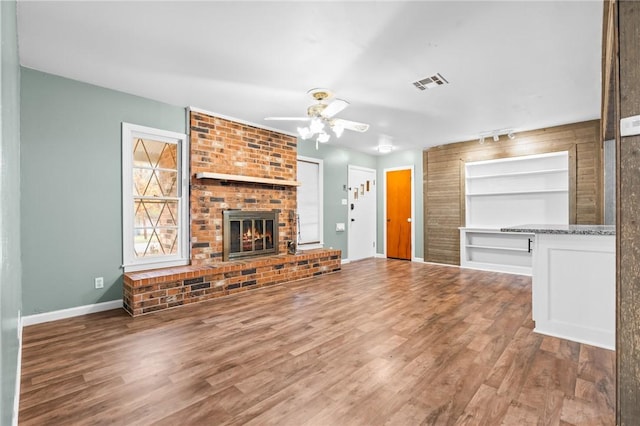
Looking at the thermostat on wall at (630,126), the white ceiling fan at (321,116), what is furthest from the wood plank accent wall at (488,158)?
the thermostat on wall at (630,126)

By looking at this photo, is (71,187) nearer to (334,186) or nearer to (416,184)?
(334,186)

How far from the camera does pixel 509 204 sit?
5.79 metres

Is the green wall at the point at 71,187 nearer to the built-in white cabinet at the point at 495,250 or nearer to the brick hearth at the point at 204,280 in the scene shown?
the brick hearth at the point at 204,280

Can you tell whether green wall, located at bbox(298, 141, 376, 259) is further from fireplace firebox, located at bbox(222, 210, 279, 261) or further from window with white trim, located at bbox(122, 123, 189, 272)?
window with white trim, located at bbox(122, 123, 189, 272)

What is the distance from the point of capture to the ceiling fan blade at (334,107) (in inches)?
121

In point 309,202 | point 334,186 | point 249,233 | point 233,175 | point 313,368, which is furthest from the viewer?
point 334,186

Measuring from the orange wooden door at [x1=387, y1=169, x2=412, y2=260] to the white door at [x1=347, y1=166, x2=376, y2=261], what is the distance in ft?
1.25

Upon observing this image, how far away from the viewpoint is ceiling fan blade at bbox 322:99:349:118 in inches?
121

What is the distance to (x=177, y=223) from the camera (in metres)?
4.19

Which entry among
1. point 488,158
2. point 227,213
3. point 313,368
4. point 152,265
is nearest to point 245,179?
point 227,213

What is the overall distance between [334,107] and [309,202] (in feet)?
9.99

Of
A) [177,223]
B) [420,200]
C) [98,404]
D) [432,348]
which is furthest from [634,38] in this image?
[420,200]

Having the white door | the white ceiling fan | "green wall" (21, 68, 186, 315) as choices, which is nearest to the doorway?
the white door

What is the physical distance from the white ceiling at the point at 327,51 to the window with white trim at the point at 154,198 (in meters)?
0.57
